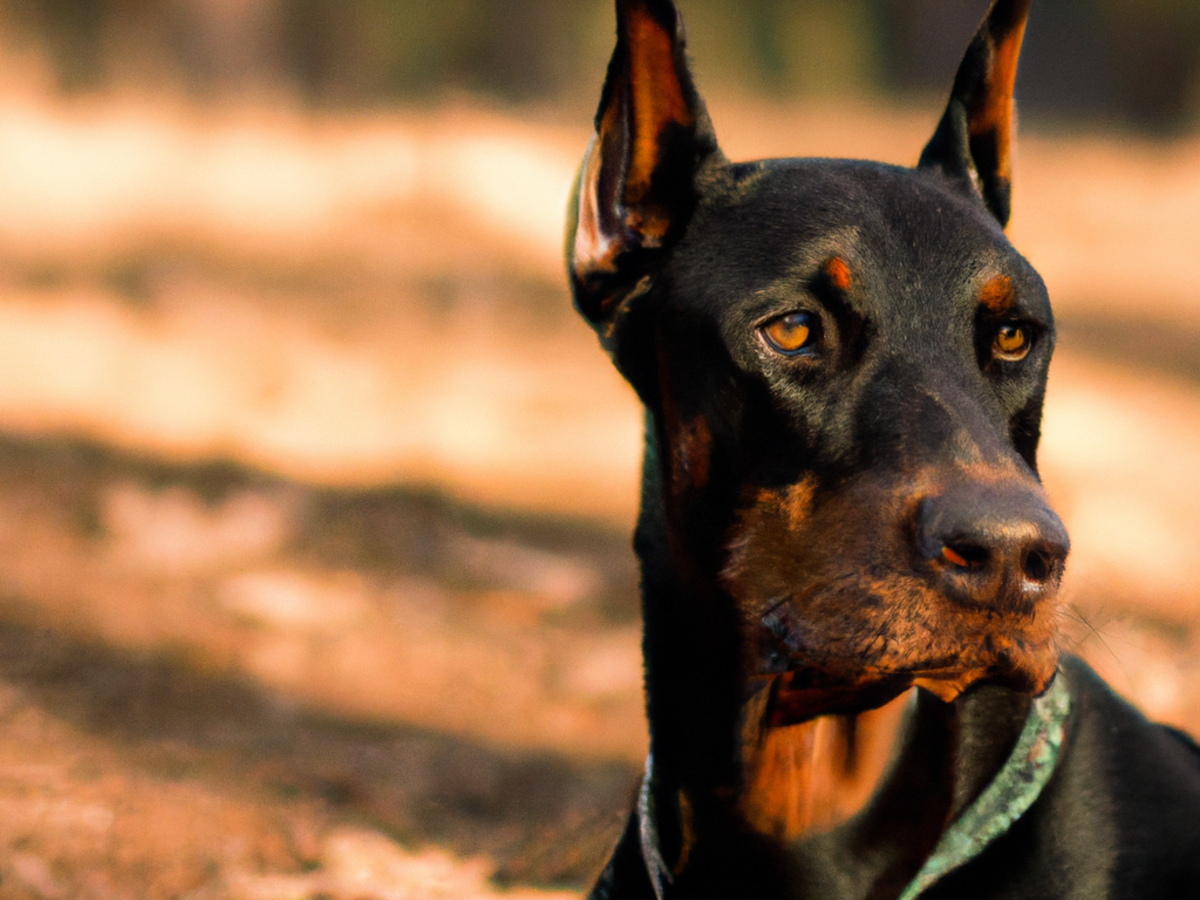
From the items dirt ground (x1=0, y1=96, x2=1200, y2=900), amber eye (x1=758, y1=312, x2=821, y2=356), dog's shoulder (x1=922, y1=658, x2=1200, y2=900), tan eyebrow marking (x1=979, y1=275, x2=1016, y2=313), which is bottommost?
dirt ground (x1=0, y1=96, x2=1200, y2=900)

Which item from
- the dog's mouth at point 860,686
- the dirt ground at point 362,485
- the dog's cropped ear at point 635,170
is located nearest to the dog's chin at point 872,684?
the dog's mouth at point 860,686

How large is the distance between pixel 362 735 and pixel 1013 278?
3453mm

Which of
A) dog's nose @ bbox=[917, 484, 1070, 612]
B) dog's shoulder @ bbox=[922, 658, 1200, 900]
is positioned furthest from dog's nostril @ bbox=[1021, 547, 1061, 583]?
dog's shoulder @ bbox=[922, 658, 1200, 900]

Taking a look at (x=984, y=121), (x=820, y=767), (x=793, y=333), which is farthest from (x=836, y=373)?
(x=984, y=121)

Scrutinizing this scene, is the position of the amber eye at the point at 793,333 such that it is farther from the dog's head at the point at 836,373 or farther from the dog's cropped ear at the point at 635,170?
the dog's cropped ear at the point at 635,170

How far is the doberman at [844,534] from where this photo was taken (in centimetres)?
177

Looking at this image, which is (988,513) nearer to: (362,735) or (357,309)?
(362,735)

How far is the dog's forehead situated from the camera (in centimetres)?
198

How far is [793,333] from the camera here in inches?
77.2

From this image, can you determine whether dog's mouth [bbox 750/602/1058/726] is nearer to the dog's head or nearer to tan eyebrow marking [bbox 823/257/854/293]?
the dog's head

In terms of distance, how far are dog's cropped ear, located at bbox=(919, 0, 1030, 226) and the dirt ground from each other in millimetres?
855

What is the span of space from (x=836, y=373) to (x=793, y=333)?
0.10 meters

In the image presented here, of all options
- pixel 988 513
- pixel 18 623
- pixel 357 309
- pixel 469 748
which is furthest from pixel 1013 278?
pixel 357 309

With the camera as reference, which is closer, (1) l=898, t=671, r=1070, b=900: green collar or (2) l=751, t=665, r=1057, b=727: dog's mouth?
(2) l=751, t=665, r=1057, b=727: dog's mouth
